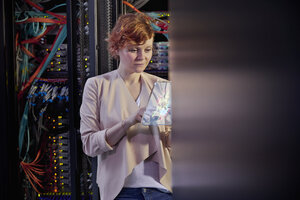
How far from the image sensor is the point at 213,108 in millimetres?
49

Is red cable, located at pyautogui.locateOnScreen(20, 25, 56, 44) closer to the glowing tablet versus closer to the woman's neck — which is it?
the woman's neck

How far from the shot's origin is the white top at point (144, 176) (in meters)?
1.19

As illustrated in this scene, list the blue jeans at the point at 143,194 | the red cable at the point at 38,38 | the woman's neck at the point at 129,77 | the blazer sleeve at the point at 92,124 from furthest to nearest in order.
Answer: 1. the red cable at the point at 38,38
2. the woman's neck at the point at 129,77
3. the blazer sleeve at the point at 92,124
4. the blue jeans at the point at 143,194

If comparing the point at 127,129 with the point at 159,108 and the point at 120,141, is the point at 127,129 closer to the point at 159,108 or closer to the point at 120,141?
the point at 120,141

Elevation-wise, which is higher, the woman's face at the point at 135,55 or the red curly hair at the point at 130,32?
the red curly hair at the point at 130,32

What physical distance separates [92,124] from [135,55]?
0.35 m

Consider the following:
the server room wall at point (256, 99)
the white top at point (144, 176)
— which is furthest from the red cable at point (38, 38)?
the server room wall at point (256, 99)

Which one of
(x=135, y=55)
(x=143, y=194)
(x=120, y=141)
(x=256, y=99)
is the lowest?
(x=143, y=194)

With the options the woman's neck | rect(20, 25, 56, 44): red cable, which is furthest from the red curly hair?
rect(20, 25, 56, 44): red cable

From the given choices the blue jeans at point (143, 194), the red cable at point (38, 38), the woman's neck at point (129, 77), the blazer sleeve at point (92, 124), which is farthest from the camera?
the red cable at point (38, 38)

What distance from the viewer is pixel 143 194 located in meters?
1.17

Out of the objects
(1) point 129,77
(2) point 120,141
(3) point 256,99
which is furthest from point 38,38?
(3) point 256,99

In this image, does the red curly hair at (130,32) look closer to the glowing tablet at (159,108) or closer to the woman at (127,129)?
the woman at (127,129)

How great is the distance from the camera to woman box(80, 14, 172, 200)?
4.03 feet
